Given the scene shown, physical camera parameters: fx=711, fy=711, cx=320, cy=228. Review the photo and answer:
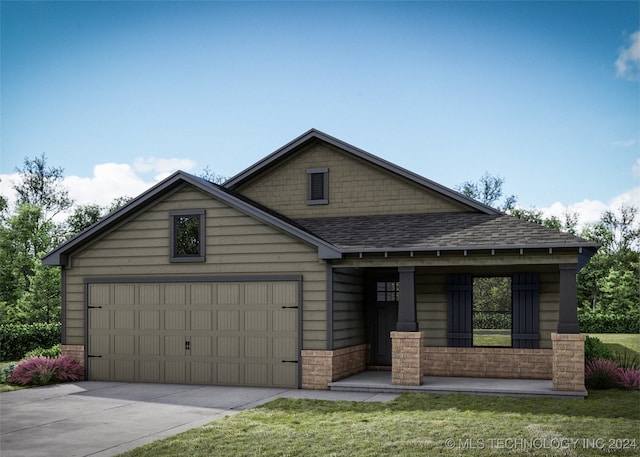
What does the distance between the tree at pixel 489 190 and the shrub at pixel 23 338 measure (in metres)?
36.1

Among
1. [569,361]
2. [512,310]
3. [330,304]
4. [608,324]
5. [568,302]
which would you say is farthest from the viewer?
[608,324]

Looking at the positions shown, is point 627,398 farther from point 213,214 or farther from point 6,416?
point 6,416

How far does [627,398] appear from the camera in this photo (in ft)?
47.1

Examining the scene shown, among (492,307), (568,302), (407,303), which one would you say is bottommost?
(492,307)

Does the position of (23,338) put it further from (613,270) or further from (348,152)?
(613,270)

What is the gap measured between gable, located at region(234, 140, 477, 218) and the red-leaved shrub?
6.82 meters

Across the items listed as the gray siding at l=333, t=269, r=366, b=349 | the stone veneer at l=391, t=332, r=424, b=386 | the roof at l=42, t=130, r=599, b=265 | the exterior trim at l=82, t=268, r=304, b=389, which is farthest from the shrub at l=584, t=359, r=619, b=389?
the exterior trim at l=82, t=268, r=304, b=389

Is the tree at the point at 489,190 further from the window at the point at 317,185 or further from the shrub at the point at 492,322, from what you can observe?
the window at the point at 317,185

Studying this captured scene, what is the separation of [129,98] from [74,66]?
6.92m

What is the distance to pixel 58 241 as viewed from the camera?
43312 millimetres

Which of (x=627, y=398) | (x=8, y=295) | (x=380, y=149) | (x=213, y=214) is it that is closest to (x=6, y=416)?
(x=213, y=214)

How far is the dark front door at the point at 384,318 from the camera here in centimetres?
1888

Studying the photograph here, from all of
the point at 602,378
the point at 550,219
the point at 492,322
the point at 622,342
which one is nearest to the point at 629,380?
the point at 602,378

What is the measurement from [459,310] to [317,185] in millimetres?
5430
